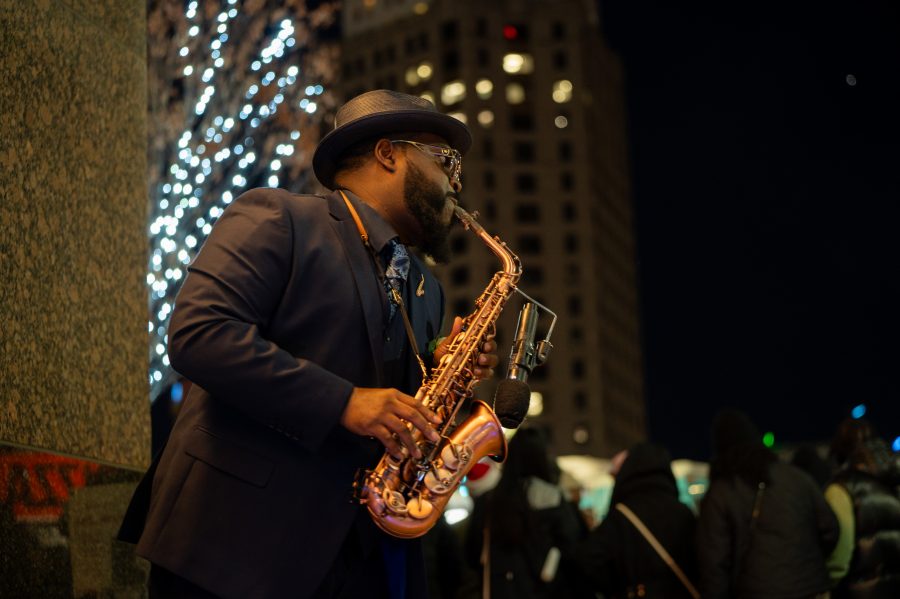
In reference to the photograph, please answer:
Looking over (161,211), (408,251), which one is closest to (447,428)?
(408,251)

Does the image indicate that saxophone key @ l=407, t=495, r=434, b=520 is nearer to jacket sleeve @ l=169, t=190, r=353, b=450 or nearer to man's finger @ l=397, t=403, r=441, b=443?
man's finger @ l=397, t=403, r=441, b=443

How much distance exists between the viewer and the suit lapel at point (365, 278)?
3.13 metres

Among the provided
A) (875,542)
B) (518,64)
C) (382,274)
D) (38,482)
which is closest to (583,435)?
(518,64)

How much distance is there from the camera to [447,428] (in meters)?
3.34

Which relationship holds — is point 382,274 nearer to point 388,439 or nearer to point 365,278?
point 365,278

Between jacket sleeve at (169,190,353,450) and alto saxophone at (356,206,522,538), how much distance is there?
294 millimetres

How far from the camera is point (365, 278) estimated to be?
319 cm

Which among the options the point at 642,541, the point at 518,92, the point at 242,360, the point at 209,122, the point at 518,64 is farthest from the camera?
the point at 518,64

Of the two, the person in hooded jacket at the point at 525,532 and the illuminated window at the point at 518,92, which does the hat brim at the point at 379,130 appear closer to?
the person in hooded jacket at the point at 525,532

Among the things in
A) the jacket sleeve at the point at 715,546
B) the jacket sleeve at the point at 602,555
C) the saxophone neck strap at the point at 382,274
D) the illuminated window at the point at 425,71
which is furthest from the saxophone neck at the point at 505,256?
the illuminated window at the point at 425,71

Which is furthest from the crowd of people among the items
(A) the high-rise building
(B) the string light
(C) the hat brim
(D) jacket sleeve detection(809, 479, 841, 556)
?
(A) the high-rise building

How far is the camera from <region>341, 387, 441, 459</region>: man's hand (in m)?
2.84

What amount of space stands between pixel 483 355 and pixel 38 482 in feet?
5.04

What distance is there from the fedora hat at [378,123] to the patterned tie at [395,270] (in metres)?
0.38
